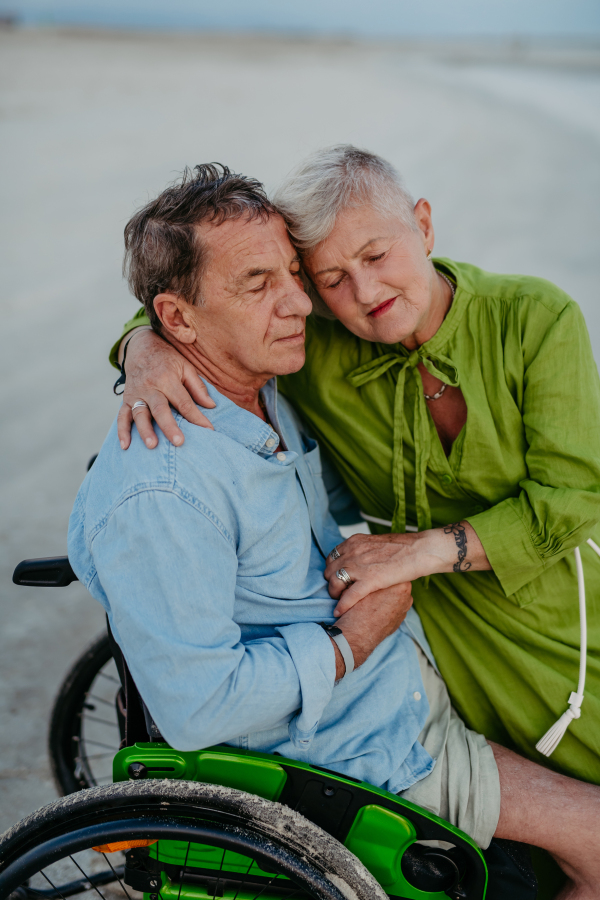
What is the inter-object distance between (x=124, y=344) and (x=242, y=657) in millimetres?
872

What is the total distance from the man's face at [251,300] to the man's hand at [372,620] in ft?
1.81

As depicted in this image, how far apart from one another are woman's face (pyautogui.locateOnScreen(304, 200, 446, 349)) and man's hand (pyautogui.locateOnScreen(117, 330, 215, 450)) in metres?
0.39

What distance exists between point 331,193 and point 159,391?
0.58m

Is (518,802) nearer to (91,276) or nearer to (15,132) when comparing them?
(91,276)

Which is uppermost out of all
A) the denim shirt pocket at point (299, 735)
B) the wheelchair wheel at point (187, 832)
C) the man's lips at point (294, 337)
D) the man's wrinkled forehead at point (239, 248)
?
the man's wrinkled forehead at point (239, 248)

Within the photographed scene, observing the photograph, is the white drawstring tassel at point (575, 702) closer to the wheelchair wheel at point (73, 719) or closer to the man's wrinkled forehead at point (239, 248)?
the man's wrinkled forehead at point (239, 248)

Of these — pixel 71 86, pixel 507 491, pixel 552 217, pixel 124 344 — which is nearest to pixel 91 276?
pixel 552 217

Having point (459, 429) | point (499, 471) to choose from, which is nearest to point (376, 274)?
point (459, 429)

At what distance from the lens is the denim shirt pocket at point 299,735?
1274 mm

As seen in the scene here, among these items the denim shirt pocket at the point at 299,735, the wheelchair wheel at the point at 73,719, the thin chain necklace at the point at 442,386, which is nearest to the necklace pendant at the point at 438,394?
the thin chain necklace at the point at 442,386

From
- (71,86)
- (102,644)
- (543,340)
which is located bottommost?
(102,644)

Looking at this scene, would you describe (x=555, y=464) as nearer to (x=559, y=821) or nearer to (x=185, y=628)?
(x=559, y=821)

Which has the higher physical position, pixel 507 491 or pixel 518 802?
pixel 507 491

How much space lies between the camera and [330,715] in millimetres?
1414
